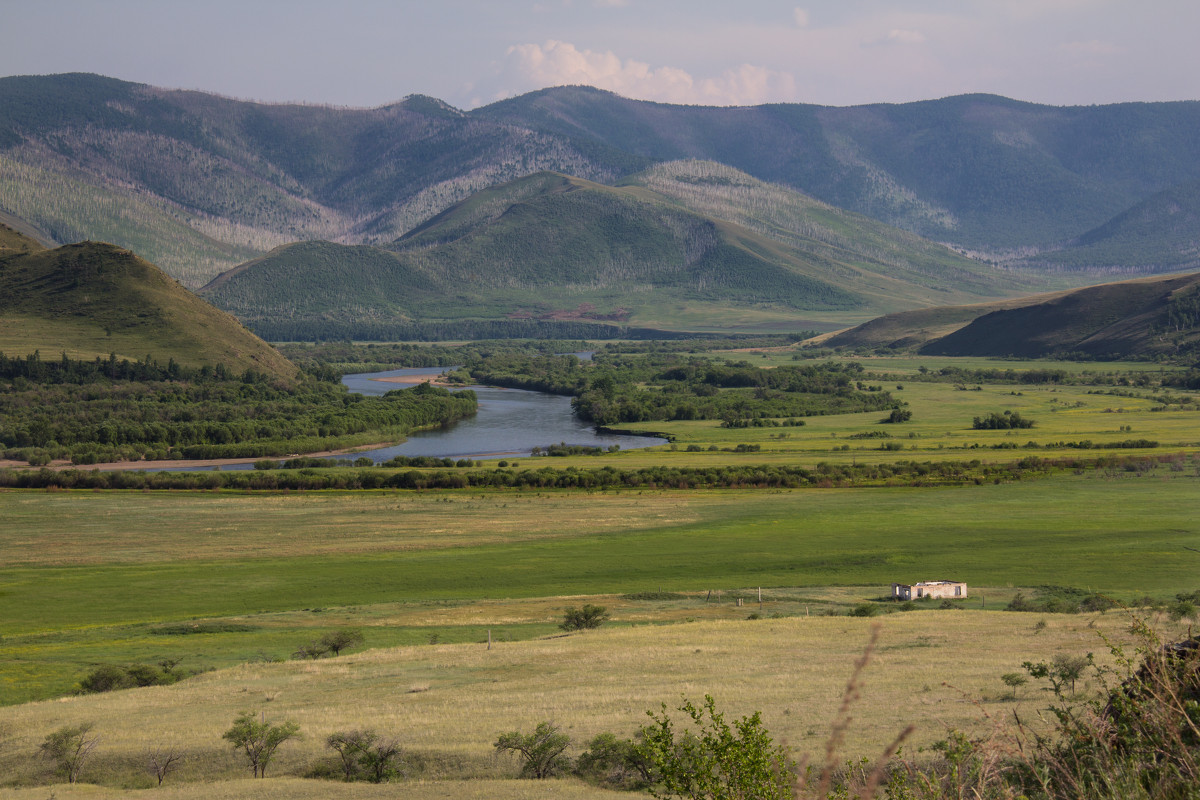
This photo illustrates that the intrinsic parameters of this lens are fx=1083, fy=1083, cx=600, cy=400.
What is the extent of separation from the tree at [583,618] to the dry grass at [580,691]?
5140mm

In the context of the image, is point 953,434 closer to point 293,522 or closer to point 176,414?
point 293,522

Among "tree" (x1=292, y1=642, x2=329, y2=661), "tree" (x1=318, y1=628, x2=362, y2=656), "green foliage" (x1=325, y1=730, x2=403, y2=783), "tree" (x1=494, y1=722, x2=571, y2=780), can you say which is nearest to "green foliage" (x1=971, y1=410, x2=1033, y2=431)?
"tree" (x1=318, y1=628, x2=362, y2=656)

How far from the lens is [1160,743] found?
51.1 feet

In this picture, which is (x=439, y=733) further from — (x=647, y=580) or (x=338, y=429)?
(x=338, y=429)

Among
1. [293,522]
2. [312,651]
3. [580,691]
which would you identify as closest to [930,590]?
[580,691]

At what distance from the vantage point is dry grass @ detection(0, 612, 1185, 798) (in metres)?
28.1

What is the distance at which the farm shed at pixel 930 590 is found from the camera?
57250 mm

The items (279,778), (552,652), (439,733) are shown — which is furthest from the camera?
(552,652)

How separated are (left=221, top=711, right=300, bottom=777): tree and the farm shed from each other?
1447 inches

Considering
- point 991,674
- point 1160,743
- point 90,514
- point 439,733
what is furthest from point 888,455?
point 1160,743

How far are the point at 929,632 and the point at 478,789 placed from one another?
74.4 feet

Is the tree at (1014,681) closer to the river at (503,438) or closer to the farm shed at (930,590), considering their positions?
the farm shed at (930,590)

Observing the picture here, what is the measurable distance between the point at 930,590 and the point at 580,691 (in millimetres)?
29926

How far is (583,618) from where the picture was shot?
168 ft
